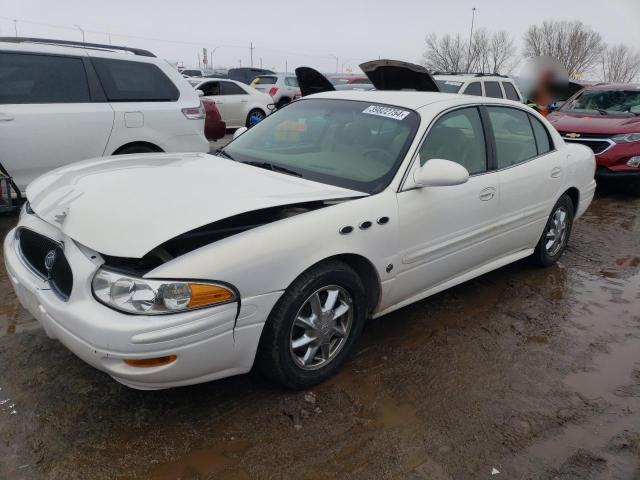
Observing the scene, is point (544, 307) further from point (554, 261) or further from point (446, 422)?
point (446, 422)

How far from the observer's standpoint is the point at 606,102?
887cm

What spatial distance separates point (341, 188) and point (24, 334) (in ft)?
7.22

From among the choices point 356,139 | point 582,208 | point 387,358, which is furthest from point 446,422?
point 582,208

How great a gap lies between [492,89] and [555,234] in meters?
6.81

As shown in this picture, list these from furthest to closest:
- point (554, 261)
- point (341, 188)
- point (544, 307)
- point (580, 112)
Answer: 1. point (580, 112)
2. point (554, 261)
3. point (544, 307)
4. point (341, 188)

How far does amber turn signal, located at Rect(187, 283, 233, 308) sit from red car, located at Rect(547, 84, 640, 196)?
7.13 m

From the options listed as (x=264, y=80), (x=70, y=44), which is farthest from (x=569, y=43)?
(x=70, y=44)

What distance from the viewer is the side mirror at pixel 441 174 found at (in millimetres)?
2994

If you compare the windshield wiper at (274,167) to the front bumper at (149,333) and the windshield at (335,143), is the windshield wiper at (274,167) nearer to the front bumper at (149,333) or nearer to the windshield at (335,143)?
the windshield at (335,143)

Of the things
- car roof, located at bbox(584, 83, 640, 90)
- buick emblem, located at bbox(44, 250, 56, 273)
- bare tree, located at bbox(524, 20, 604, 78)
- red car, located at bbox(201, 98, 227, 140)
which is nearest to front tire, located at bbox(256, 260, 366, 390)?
buick emblem, located at bbox(44, 250, 56, 273)

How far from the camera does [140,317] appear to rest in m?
2.22

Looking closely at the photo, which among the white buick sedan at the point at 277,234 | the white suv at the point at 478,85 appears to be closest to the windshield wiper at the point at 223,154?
the white buick sedan at the point at 277,234

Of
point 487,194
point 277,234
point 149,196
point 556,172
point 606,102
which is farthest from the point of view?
point 606,102

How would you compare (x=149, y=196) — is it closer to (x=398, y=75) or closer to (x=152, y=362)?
(x=152, y=362)
